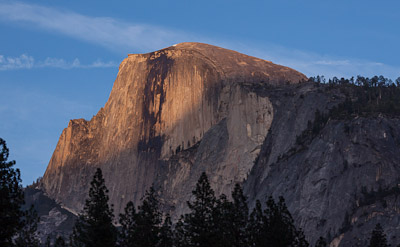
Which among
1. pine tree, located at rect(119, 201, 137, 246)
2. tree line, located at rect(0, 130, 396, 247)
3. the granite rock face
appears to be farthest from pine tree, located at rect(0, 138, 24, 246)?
the granite rock face

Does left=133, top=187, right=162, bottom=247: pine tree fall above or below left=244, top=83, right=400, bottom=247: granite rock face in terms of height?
below

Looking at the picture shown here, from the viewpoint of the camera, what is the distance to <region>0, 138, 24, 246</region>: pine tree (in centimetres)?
5509

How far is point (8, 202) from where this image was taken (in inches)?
2222

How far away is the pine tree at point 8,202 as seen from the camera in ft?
181

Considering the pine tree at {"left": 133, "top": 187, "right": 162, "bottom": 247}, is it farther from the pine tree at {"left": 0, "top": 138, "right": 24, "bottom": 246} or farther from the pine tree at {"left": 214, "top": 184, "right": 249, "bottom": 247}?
the pine tree at {"left": 0, "top": 138, "right": 24, "bottom": 246}

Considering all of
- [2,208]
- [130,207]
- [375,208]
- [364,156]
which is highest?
[364,156]

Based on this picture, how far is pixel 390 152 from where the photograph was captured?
17988cm

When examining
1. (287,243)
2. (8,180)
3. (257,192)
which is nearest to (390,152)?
(257,192)

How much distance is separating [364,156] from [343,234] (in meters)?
25.2

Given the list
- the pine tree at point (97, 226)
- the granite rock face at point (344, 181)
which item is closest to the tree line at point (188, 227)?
the pine tree at point (97, 226)

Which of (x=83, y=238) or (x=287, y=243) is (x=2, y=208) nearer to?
(x=83, y=238)

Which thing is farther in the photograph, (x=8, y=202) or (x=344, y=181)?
(x=344, y=181)

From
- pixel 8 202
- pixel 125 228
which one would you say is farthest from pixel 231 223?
pixel 8 202

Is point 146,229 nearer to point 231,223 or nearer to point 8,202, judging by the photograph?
point 231,223
